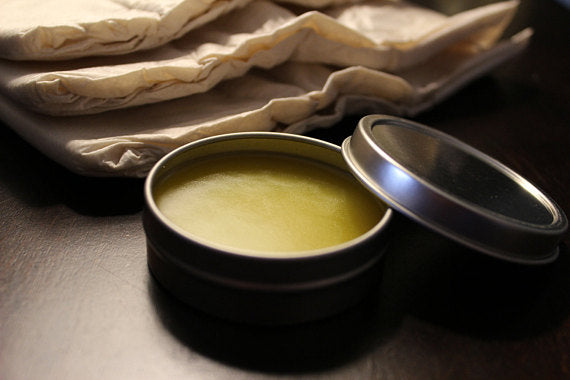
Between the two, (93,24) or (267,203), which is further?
(93,24)

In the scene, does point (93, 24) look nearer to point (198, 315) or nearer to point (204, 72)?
point (204, 72)

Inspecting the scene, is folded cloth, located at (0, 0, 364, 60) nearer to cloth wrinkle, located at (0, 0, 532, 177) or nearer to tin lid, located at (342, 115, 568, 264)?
cloth wrinkle, located at (0, 0, 532, 177)

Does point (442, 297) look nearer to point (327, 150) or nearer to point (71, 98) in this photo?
point (327, 150)

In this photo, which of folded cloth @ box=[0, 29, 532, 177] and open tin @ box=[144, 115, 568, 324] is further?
folded cloth @ box=[0, 29, 532, 177]

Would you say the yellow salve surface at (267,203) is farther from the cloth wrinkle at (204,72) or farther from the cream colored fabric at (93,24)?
the cream colored fabric at (93,24)

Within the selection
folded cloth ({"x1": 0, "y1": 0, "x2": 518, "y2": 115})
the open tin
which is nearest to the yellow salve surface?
the open tin

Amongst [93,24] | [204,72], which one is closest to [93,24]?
[93,24]
